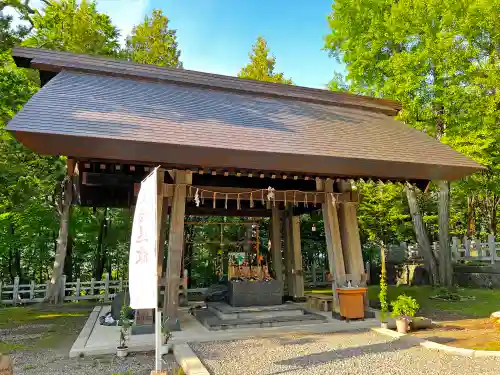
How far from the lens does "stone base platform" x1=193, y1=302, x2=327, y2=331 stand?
786 cm

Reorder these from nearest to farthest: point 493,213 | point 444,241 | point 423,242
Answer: point 444,241
point 423,242
point 493,213

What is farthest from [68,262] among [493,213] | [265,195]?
[493,213]

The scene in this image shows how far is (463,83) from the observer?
13609 mm

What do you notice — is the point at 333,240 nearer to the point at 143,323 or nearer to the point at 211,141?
the point at 211,141

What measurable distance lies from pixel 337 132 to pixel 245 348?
5.31 metres

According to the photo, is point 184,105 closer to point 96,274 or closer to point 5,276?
point 96,274

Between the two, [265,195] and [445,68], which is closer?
[265,195]

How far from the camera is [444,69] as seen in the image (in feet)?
43.2

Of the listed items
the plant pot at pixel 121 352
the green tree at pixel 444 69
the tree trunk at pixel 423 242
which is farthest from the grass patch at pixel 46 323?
the tree trunk at pixel 423 242

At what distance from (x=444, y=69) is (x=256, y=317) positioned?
36.0 feet

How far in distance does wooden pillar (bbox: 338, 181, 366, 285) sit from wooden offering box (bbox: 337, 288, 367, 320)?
44 cm

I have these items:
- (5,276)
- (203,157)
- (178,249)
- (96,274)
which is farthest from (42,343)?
(5,276)

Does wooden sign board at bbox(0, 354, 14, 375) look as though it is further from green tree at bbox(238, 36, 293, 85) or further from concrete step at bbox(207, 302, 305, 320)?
green tree at bbox(238, 36, 293, 85)

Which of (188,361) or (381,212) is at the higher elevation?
(381,212)
